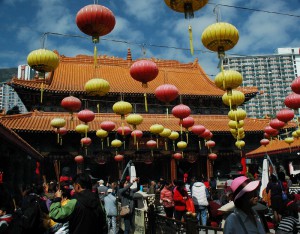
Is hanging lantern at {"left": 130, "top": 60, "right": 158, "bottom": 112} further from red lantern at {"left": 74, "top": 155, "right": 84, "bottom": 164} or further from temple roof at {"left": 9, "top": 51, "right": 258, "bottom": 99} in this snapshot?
red lantern at {"left": 74, "top": 155, "right": 84, "bottom": 164}

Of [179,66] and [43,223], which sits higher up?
[179,66]

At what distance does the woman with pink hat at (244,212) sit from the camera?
2355 millimetres

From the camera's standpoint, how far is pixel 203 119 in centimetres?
1986

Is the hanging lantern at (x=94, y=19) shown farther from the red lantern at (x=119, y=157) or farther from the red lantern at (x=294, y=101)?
the red lantern at (x=119, y=157)

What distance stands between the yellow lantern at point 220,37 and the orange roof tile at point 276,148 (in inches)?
512

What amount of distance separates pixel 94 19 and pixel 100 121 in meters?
12.8

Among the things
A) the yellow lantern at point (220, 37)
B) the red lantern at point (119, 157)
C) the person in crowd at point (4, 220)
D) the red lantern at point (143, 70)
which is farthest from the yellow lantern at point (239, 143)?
the person in crowd at point (4, 220)

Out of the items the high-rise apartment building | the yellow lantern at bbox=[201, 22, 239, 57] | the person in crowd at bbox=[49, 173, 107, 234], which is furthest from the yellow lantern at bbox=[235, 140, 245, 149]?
the high-rise apartment building

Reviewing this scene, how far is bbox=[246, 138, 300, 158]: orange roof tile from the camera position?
17.4 m

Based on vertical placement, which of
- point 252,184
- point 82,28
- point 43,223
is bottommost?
point 43,223

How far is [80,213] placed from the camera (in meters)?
3.26

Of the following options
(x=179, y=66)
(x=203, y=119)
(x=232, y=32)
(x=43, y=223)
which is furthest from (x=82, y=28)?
(x=179, y=66)

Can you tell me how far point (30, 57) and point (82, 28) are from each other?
1415 mm

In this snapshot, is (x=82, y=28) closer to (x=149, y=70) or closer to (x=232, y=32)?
(x=149, y=70)
